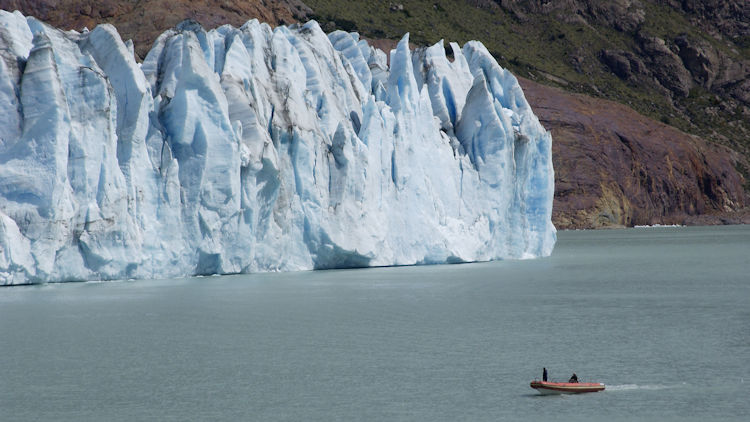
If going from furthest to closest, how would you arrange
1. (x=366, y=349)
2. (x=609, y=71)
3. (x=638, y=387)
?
(x=609, y=71) → (x=366, y=349) → (x=638, y=387)

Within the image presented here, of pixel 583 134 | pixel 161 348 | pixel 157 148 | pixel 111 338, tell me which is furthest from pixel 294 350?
pixel 583 134

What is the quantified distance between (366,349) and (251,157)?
13450mm

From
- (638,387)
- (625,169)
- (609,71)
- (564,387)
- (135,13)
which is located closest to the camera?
(564,387)

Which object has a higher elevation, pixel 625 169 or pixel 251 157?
pixel 251 157

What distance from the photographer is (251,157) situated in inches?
1248

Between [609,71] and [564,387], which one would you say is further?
[609,71]

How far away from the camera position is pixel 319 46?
128 feet

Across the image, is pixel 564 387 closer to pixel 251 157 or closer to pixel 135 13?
pixel 251 157

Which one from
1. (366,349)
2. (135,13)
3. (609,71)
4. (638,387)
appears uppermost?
(135,13)

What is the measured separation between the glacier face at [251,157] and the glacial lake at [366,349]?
1.63m

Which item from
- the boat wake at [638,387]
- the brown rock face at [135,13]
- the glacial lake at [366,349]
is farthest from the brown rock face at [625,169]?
the boat wake at [638,387]

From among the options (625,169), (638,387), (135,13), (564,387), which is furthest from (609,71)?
(564,387)

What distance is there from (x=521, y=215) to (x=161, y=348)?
24544 mm

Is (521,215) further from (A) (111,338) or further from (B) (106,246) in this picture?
(A) (111,338)
